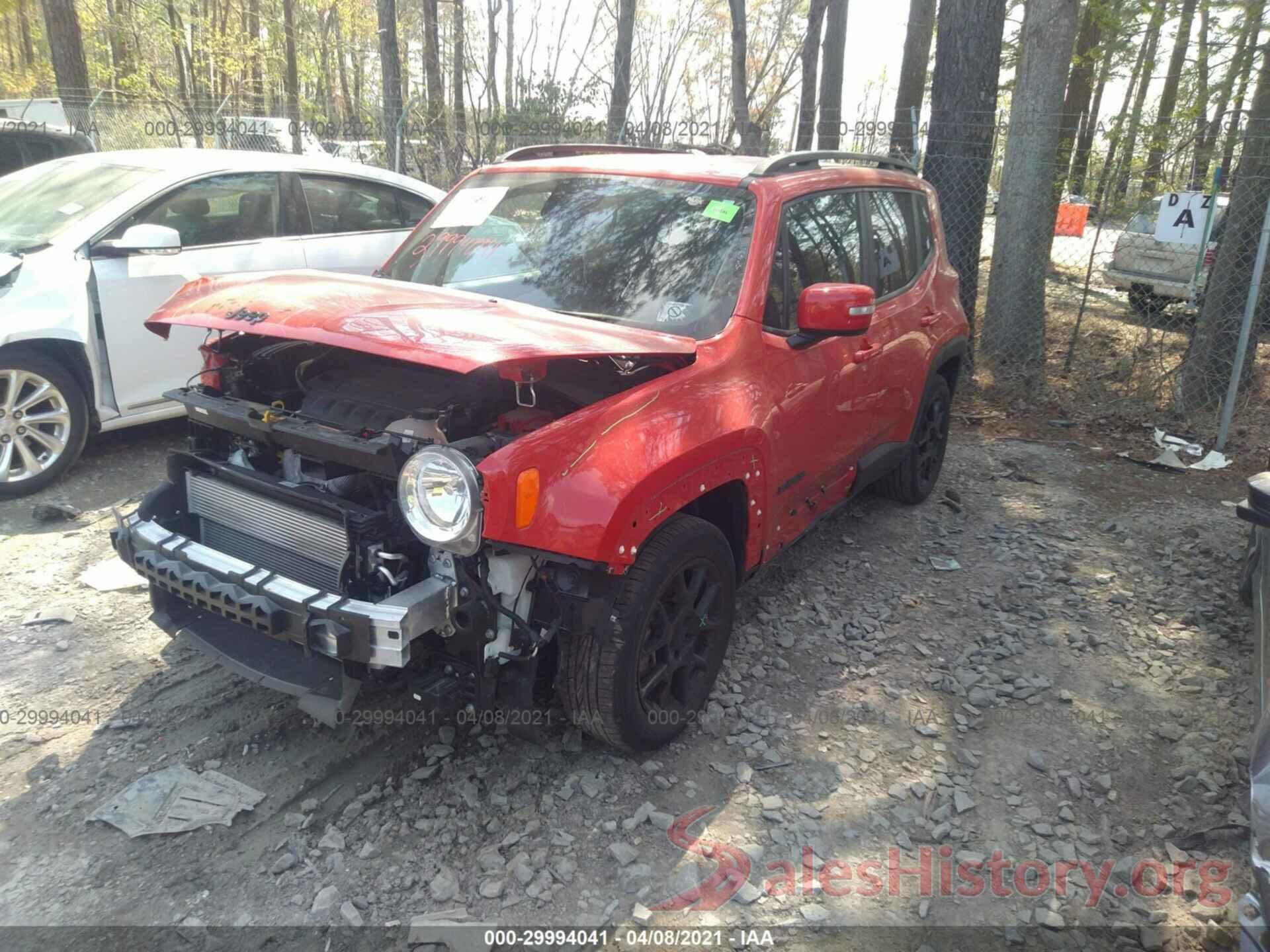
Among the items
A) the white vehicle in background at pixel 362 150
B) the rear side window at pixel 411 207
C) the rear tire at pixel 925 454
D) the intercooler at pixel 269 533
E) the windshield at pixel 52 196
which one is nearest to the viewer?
the intercooler at pixel 269 533

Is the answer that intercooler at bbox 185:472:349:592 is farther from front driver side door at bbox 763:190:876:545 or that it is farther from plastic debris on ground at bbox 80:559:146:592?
front driver side door at bbox 763:190:876:545

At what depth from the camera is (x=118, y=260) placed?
5.41 m

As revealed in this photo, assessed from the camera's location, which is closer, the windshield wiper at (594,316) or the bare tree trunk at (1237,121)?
the windshield wiper at (594,316)

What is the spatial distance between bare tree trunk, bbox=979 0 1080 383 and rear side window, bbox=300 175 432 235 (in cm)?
515

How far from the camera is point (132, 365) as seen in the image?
5520mm

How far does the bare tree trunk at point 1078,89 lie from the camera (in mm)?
8508

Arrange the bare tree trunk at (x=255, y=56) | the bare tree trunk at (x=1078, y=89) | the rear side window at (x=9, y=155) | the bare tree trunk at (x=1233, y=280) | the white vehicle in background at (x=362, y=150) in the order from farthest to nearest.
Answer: the bare tree trunk at (x=255, y=56), the white vehicle in background at (x=362, y=150), the rear side window at (x=9, y=155), the bare tree trunk at (x=1078, y=89), the bare tree trunk at (x=1233, y=280)

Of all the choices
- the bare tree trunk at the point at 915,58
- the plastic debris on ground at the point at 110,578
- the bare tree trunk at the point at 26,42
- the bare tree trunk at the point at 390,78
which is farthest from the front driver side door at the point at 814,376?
the bare tree trunk at the point at 26,42

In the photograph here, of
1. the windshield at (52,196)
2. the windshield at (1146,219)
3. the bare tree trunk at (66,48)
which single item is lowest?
the windshield at (1146,219)

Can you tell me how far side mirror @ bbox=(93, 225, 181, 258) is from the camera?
16.6ft

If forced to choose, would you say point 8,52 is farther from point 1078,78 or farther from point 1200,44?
point 1200,44

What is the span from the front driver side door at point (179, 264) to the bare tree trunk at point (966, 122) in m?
5.52

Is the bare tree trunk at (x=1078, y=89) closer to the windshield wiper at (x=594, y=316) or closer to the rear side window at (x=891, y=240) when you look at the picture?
the rear side window at (x=891, y=240)

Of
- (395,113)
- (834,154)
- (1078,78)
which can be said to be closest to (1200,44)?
(1078,78)
